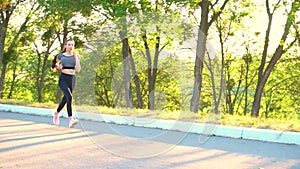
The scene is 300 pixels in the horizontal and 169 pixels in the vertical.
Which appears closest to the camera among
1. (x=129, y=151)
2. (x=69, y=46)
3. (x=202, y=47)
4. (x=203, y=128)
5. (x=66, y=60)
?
(x=129, y=151)

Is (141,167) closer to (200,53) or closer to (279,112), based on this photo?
(200,53)

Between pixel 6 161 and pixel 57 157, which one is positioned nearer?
pixel 6 161

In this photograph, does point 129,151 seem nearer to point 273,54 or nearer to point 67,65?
point 67,65

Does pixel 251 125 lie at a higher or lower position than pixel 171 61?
lower

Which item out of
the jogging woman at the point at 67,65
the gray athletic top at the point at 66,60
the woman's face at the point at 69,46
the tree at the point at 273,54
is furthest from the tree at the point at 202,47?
the woman's face at the point at 69,46

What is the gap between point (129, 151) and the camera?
6.32 m

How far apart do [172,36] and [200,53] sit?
2280 mm

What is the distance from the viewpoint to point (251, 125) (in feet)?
32.0

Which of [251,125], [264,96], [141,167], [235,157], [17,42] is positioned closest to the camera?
[141,167]

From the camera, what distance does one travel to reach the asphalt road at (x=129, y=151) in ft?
17.6

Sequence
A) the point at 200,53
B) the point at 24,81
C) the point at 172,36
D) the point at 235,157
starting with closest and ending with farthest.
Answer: the point at 235,157
the point at 200,53
the point at 172,36
the point at 24,81

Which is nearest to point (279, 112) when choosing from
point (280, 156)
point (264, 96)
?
point (264, 96)

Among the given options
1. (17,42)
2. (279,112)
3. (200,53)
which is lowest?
(279,112)

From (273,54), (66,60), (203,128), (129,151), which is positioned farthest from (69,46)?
(273,54)
